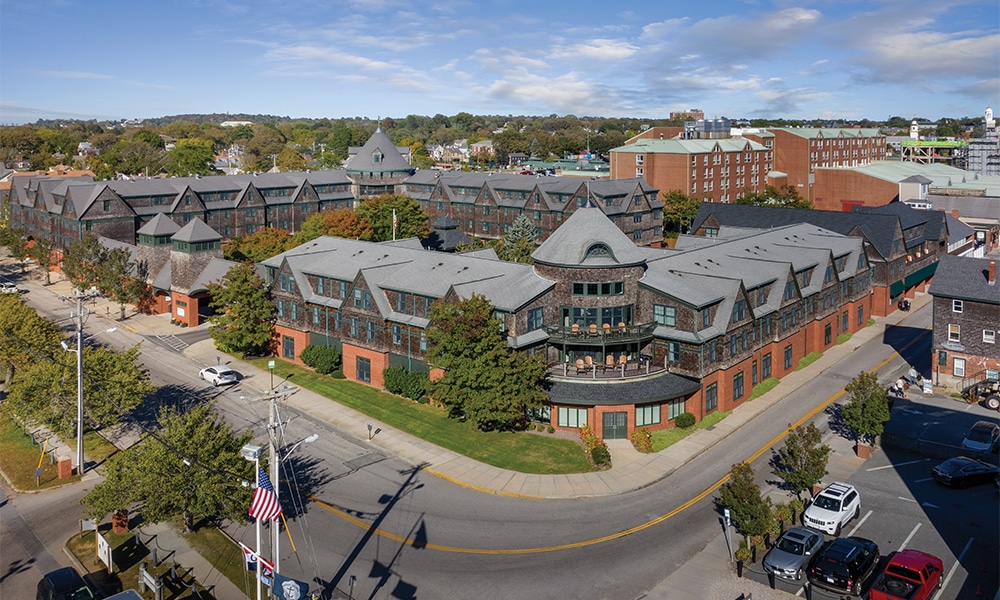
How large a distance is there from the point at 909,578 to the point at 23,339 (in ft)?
182

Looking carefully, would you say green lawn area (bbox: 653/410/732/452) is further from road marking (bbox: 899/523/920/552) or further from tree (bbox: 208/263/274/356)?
tree (bbox: 208/263/274/356)

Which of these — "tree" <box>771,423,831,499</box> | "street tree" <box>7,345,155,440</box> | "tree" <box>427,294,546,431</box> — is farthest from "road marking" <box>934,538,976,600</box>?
"street tree" <box>7,345,155,440</box>

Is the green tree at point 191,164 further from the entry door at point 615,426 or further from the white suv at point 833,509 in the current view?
the white suv at point 833,509

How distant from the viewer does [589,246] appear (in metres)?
52.4

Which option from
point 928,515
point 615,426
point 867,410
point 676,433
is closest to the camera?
point 928,515

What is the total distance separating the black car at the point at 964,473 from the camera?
4062 cm

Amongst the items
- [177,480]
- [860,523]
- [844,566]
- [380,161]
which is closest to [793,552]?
[844,566]

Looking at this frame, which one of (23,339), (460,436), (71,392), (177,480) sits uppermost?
(23,339)

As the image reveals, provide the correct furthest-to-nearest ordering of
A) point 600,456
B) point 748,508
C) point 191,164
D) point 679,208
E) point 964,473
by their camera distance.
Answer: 1. point 191,164
2. point 679,208
3. point 600,456
4. point 964,473
5. point 748,508

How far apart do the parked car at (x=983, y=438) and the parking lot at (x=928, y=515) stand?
68cm

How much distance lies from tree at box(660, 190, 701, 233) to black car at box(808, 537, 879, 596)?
3534 inches

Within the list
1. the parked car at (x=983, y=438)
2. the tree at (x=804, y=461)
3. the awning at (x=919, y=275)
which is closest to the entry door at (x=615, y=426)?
the tree at (x=804, y=461)

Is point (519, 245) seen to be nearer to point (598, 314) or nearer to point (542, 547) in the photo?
point (598, 314)

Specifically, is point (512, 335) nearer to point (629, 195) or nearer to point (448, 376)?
point (448, 376)
